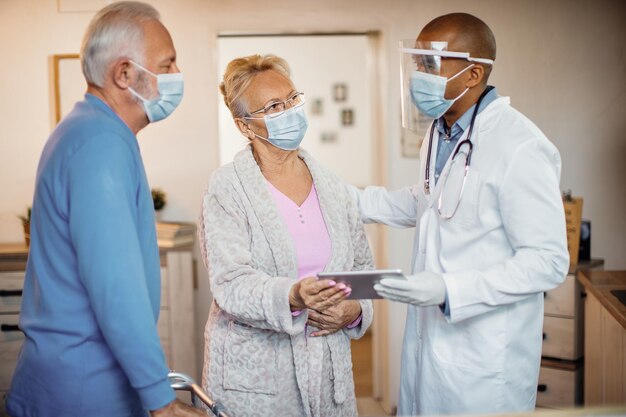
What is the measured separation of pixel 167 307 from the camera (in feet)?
11.1

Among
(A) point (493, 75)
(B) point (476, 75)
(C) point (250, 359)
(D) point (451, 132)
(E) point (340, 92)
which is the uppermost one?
(E) point (340, 92)

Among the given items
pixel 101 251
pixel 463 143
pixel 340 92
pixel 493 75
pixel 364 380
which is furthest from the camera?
pixel 340 92

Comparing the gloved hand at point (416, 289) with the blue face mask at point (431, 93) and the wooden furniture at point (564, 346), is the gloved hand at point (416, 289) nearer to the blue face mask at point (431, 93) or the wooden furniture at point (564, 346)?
the blue face mask at point (431, 93)

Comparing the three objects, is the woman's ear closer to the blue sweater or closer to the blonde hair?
the blonde hair

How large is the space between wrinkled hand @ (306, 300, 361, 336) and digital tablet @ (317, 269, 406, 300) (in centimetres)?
18

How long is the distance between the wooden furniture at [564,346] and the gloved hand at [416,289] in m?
1.74

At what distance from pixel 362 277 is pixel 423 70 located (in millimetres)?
573

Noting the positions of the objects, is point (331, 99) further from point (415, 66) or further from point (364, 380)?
point (415, 66)

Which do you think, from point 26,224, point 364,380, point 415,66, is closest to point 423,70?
point 415,66

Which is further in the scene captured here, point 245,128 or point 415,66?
point 245,128

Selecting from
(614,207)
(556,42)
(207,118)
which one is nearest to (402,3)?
(556,42)

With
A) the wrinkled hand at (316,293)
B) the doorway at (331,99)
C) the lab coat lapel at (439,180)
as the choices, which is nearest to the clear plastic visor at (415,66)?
the lab coat lapel at (439,180)

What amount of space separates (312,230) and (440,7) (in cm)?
199

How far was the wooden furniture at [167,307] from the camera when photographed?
3178 mm
